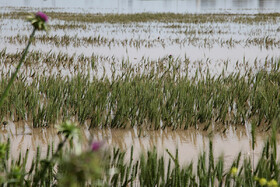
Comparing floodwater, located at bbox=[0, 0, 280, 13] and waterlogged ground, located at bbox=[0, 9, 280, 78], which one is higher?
floodwater, located at bbox=[0, 0, 280, 13]

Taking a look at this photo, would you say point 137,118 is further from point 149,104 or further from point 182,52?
point 182,52

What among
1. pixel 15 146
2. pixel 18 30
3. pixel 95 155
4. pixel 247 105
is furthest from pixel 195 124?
pixel 18 30

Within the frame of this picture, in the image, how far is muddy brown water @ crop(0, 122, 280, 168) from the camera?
147 inches

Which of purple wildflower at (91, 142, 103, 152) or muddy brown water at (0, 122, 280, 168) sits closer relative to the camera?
purple wildflower at (91, 142, 103, 152)

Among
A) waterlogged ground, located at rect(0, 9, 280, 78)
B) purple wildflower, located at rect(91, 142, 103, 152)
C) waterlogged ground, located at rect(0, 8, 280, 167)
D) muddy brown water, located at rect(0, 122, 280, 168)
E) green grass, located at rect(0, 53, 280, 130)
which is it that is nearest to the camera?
purple wildflower, located at rect(91, 142, 103, 152)

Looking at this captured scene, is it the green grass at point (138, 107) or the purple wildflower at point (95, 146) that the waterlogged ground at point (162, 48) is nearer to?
the green grass at point (138, 107)

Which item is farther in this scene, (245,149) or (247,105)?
(247,105)

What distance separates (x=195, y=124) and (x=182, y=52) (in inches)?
234

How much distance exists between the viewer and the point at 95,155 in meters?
0.75

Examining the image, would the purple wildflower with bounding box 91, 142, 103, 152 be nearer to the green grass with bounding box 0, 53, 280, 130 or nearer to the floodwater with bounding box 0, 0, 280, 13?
the green grass with bounding box 0, 53, 280, 130

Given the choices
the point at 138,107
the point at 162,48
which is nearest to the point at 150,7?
the point at 162,48

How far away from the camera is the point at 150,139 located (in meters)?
3.97

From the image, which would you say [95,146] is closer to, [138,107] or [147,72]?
[138,107]

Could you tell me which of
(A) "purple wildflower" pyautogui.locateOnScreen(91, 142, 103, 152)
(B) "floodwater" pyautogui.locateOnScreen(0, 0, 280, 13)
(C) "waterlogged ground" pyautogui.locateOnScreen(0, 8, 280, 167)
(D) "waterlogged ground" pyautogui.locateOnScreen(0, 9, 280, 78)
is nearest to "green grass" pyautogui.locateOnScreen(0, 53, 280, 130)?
(C) "waterlogged ground" pyautogui.locateOnScreen(0, 8, 280, 167)
